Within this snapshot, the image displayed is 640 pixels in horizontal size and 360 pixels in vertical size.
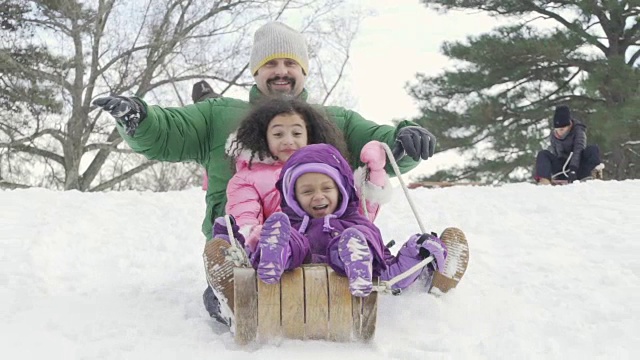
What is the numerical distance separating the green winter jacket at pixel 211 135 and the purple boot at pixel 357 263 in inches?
26.9

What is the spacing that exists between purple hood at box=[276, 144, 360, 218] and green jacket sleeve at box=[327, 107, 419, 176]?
37 cm

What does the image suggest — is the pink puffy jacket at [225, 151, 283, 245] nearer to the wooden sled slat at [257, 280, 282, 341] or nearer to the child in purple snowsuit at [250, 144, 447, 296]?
the child in purple snowsuit at [250, 144, 447, 296]

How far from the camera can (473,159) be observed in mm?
11492

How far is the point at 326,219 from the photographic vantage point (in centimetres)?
221

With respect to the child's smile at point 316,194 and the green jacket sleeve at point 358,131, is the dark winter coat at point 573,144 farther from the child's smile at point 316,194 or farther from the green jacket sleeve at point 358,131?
the child's smile at point 316,194

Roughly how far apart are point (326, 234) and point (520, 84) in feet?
33.0

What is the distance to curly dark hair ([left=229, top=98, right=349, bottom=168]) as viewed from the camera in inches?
102

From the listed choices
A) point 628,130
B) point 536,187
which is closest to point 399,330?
point 536,187

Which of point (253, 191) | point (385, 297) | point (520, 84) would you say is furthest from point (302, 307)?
point (520, 84)

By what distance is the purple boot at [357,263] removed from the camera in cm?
192

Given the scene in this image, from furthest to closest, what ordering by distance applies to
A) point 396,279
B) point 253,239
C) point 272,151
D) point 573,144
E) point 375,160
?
point 573,144
point 272,151
point 375,160
point 253,239
point 396,279

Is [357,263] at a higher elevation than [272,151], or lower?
lower

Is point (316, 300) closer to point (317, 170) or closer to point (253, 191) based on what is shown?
point (317, 170)

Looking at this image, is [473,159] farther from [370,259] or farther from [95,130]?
[370,259]
